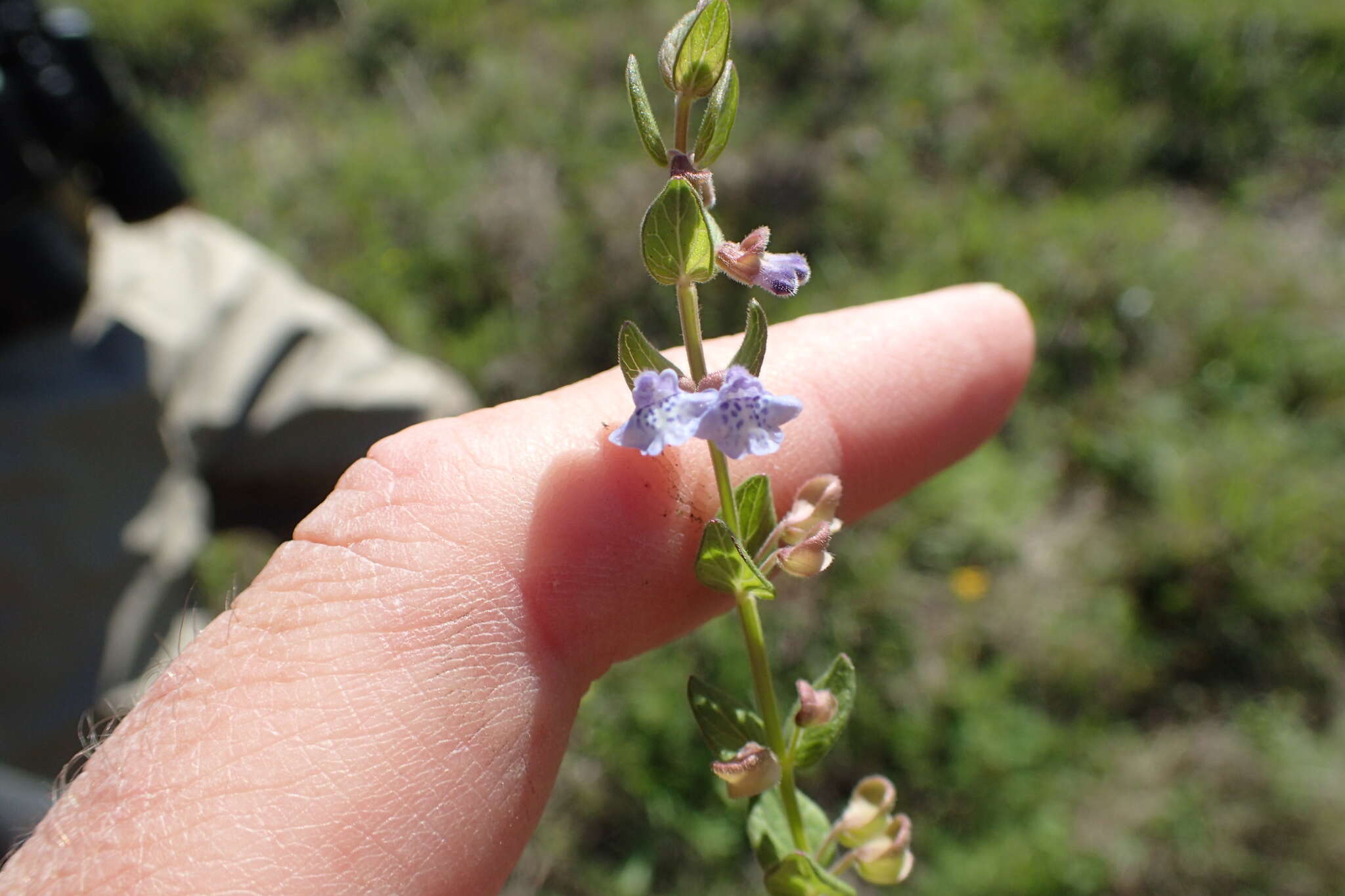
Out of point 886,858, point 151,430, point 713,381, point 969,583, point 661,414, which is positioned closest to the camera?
point 661,414

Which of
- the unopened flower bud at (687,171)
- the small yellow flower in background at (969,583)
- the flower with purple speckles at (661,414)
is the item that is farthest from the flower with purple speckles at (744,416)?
the small yellow flower in background at (969,583)

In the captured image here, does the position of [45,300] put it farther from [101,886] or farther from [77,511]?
[101,886]

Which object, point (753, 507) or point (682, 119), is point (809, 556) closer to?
point (753, 507)

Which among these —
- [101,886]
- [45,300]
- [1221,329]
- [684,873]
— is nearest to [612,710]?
[684,873]

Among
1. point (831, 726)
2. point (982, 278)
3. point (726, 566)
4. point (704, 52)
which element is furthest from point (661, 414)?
point (982, 278)

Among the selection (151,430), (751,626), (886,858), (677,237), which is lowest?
(886,858)

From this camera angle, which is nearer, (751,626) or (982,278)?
(751,626)

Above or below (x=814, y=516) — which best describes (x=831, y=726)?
below
